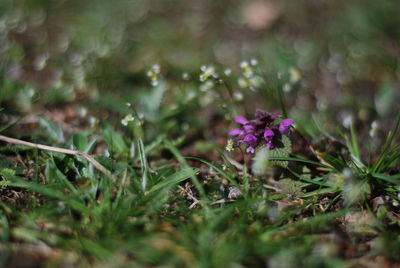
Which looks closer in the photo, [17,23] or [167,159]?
[167,159]

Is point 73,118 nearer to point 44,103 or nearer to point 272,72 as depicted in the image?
point 44,103

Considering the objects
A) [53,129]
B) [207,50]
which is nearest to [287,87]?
[207,50]

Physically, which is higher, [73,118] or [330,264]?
[330,264]

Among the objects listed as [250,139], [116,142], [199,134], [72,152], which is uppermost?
[250,139]

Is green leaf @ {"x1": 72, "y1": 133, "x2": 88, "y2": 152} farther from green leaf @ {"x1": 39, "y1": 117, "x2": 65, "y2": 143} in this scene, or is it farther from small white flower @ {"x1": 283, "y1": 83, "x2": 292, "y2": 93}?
small white flower @ {"x1": 283, "y1": 83, "x2": 292, "y2": 93}

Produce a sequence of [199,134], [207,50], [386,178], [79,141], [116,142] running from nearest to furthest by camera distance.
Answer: [386,178], [79,141], [116,142], [199,134], [207,50]

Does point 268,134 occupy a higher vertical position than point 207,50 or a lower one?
higher

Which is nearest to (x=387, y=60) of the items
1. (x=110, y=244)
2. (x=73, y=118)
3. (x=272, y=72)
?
(x=272, y=72)

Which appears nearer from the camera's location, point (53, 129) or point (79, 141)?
point (79, 141)

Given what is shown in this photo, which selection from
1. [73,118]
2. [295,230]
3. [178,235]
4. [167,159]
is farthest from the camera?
[73,118]

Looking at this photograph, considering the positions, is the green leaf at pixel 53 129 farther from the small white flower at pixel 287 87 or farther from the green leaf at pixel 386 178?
the green leaf at pixel 386 178

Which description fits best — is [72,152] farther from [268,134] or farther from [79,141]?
[268,134]
